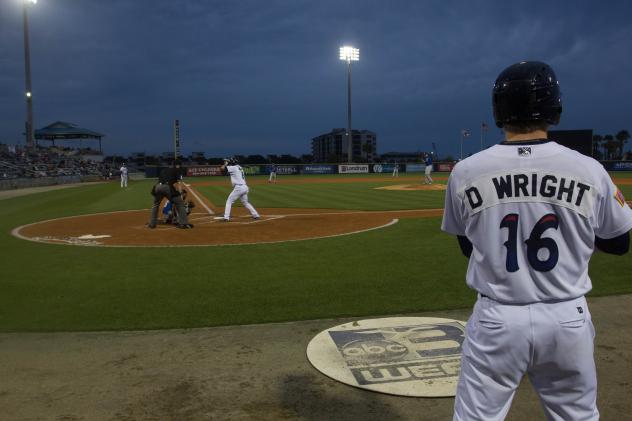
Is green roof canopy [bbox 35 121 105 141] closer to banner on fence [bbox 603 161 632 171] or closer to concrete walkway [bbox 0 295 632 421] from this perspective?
banner on fence [bbox 603 161 632 171]

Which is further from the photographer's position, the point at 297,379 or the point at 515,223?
the point at 297,379

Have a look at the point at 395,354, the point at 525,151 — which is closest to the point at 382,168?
the point at 395,354

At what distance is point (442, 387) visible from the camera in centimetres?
396

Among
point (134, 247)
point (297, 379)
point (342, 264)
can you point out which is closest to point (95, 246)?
point (134, 247)

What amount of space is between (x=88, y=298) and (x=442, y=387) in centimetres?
507

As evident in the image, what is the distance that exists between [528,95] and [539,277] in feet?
2.76

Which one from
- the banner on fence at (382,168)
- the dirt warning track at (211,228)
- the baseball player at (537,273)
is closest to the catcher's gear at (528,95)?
the baseball player at (537,273)

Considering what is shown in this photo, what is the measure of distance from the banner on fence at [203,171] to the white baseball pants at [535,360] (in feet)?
184

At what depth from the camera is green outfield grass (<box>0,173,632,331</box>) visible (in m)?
6.03

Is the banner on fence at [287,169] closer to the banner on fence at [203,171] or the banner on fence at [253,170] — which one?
the banner on fence at [253,170]

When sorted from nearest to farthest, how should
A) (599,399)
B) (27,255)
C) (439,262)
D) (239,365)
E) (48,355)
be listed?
(599,399)
(239,365)
(48,355)
(439,262)
(27,255)

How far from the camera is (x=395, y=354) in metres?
4.66

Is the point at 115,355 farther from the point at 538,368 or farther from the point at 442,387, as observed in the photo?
the point at 538,368

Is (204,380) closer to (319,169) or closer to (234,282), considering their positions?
(234,282)
